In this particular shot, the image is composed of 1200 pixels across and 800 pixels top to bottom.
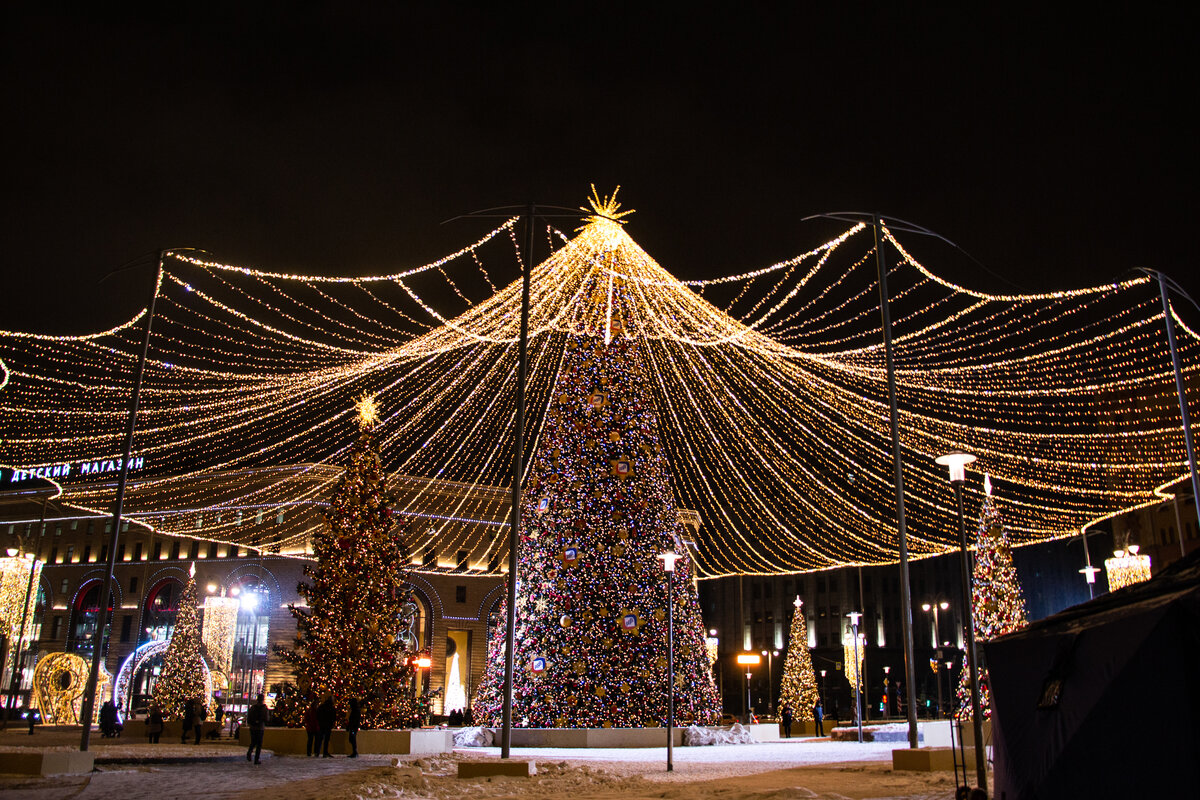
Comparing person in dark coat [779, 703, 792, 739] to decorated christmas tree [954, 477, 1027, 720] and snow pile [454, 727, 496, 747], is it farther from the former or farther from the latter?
snow pile [454, 727, 496, 747]

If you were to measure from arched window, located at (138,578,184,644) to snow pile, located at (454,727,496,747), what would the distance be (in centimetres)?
5138

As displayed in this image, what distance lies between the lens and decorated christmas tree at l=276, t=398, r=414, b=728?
955 inches

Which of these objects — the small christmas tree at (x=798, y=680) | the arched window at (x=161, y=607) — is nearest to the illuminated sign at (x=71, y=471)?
the arched window at (x=161, y=607)

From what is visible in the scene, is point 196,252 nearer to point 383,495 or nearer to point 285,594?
point 383,495

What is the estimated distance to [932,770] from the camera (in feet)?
50.8

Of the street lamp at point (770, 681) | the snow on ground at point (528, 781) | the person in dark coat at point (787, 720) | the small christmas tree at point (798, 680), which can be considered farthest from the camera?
the street lamp at point (770, 681)

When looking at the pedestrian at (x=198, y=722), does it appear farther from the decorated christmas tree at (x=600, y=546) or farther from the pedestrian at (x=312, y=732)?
the decorated christmas tree at (x=600, y=546)

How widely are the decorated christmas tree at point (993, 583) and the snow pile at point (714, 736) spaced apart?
6821mm

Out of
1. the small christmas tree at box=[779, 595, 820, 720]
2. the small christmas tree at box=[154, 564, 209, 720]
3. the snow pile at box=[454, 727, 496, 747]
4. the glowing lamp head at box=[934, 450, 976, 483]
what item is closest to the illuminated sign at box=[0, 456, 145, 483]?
the small christmas tree at box=[154, 564, 209, 720]

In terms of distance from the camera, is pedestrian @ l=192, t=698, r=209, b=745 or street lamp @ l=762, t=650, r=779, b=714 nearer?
pedestrian @ l=192, t=698, r=209, b=745

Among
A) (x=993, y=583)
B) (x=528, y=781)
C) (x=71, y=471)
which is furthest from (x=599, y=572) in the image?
(x=71, y=471)

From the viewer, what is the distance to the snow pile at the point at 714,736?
23.8 meters

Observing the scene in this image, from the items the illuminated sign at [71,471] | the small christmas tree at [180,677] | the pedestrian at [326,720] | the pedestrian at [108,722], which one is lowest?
the pedestrian at [108,722]

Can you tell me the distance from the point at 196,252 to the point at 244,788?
10043 mm
